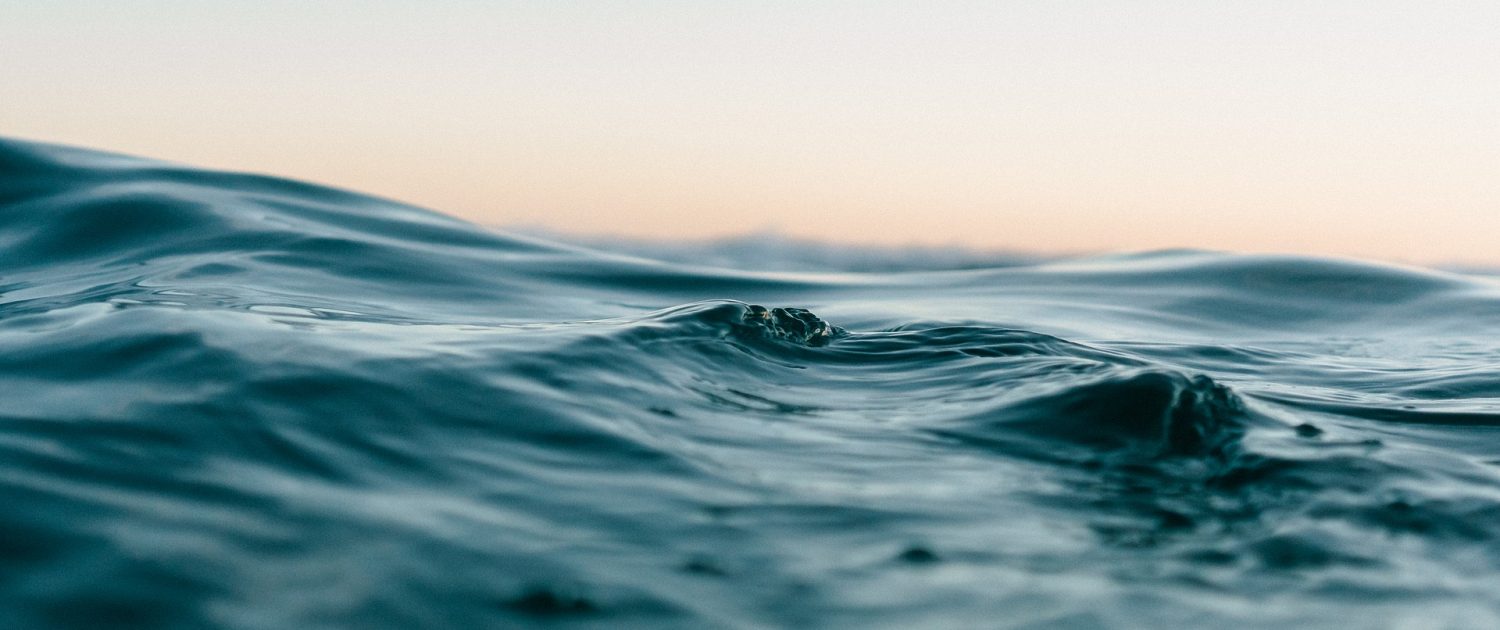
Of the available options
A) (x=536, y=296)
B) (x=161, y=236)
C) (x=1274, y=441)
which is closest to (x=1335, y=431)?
(x=1274, y=441)

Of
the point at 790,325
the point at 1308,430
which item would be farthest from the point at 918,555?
the point at 790,325

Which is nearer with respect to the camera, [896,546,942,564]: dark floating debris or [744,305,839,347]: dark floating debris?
[896,546,942,564]: dark floating debris

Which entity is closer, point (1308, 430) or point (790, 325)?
point (1308, 430)

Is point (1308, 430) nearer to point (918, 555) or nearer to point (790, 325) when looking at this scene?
point (918, 555)

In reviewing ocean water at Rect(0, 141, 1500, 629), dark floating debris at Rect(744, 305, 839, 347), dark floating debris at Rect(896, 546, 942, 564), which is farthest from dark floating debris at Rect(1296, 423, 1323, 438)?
dark floating debris at Rect(744, 305, 839, 347)

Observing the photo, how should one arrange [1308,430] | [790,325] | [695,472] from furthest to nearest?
[790,325], [1308,430], [695,472]

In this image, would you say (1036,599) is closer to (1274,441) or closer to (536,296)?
(1274,441)

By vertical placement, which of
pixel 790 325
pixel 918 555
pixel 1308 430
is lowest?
pixel 918 555

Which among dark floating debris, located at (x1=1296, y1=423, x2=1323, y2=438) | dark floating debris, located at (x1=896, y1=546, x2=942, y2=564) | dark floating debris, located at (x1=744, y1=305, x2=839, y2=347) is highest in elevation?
dark floating debris, located at (x1=744, y1=305, x2=839, y2=347)

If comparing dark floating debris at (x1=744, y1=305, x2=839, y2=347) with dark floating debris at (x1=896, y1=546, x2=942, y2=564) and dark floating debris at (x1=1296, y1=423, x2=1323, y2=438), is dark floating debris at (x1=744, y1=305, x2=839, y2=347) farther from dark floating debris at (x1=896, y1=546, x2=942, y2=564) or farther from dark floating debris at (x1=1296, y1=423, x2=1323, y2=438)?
dark floating debris at (x1=896, y1=546, x2=942, y2=564)

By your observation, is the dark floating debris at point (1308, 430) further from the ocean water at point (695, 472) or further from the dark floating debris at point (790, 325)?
the dark floating debris at point (790, 325)
